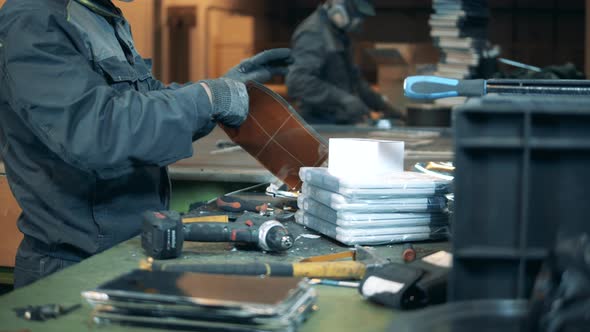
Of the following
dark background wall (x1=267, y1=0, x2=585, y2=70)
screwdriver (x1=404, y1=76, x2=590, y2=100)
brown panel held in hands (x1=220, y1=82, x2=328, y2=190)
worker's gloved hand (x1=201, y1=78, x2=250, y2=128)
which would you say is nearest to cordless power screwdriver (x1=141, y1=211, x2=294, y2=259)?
worker's gloved hand (x1=201, y1=78, x2=250, y2=128)

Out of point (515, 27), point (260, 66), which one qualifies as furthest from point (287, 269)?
point (515, 27)

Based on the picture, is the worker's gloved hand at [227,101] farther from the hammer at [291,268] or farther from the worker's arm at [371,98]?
the worker's arm at [371,98]

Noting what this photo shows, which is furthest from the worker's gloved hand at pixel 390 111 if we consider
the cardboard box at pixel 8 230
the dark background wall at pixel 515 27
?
the cardboard box at pixel 8 230

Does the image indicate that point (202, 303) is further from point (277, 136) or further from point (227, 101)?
point (277, 136)

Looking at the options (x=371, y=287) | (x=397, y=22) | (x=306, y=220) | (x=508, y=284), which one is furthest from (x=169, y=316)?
(x=397, y=22)

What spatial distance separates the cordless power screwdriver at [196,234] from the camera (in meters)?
1.59

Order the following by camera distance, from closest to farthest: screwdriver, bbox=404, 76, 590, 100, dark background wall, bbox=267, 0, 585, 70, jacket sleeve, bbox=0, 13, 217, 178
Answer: screwdriver, bbox=404, 76, 590, 100 → jacket sleeve, bbox=0, 13, 217, 178 → dark background wall, bbox=267, 0, 585, 70

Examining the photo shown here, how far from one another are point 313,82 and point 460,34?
128 cm

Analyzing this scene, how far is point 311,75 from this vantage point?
5.91 meters

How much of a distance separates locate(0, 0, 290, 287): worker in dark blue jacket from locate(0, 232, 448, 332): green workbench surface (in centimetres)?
18

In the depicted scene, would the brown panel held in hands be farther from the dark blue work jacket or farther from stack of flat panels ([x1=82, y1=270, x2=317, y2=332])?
stack of flat panels ([x1=82, y1=270, x2=317, y2=332])

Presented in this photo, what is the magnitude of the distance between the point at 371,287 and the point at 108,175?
0.70 m

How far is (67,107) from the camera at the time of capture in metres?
1.65

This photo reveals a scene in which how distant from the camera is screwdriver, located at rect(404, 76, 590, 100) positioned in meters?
1.57
